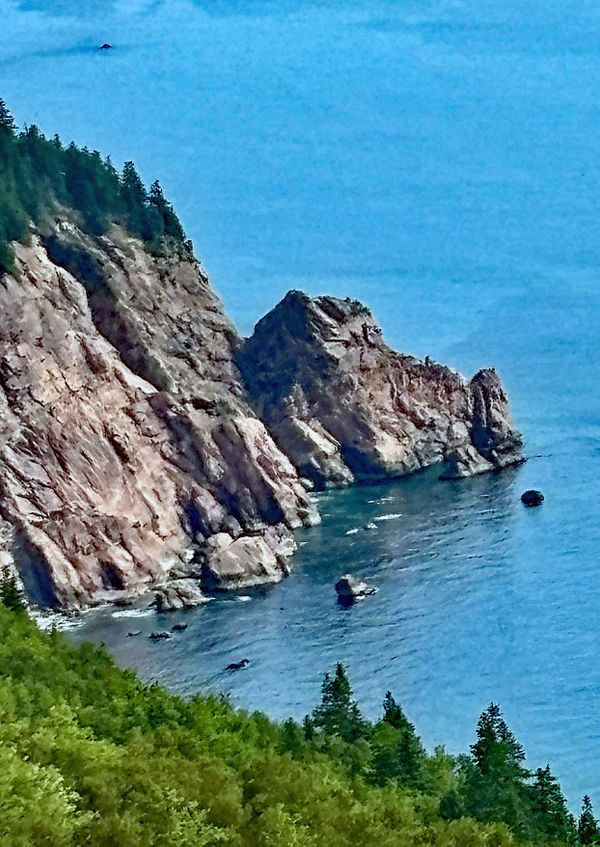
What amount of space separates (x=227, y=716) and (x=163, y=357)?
59299mm

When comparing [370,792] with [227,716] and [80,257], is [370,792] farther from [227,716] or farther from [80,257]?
[80,257]

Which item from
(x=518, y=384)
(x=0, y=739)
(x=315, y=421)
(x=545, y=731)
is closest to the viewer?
(x=0, y=739)

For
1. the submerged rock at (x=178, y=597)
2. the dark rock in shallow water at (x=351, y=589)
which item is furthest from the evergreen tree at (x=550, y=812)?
the submerged rock at (x=178, y=597)

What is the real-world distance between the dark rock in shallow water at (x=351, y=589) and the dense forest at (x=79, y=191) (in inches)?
1304

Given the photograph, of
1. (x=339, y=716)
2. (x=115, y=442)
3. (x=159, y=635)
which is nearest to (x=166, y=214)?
(x=115, y=442)

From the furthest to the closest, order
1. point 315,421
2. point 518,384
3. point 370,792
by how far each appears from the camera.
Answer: point 518,384 → point 315,421 → point 370,792

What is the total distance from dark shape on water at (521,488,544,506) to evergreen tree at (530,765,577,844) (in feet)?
167

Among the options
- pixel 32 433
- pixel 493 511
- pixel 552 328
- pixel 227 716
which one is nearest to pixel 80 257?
pixel 32 433

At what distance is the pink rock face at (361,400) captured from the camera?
163 metres

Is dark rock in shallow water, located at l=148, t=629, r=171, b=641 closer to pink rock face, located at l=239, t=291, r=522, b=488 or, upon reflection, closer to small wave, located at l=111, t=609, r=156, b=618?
small wave, located at l=111, t=609, r=156, b=618

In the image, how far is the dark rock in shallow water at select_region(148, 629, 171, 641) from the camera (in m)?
131

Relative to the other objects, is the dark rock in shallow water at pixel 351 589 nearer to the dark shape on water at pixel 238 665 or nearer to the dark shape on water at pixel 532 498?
the dark shape on water at pixel 238 665

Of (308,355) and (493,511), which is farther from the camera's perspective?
(308,355)

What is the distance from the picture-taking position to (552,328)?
192375 mm
